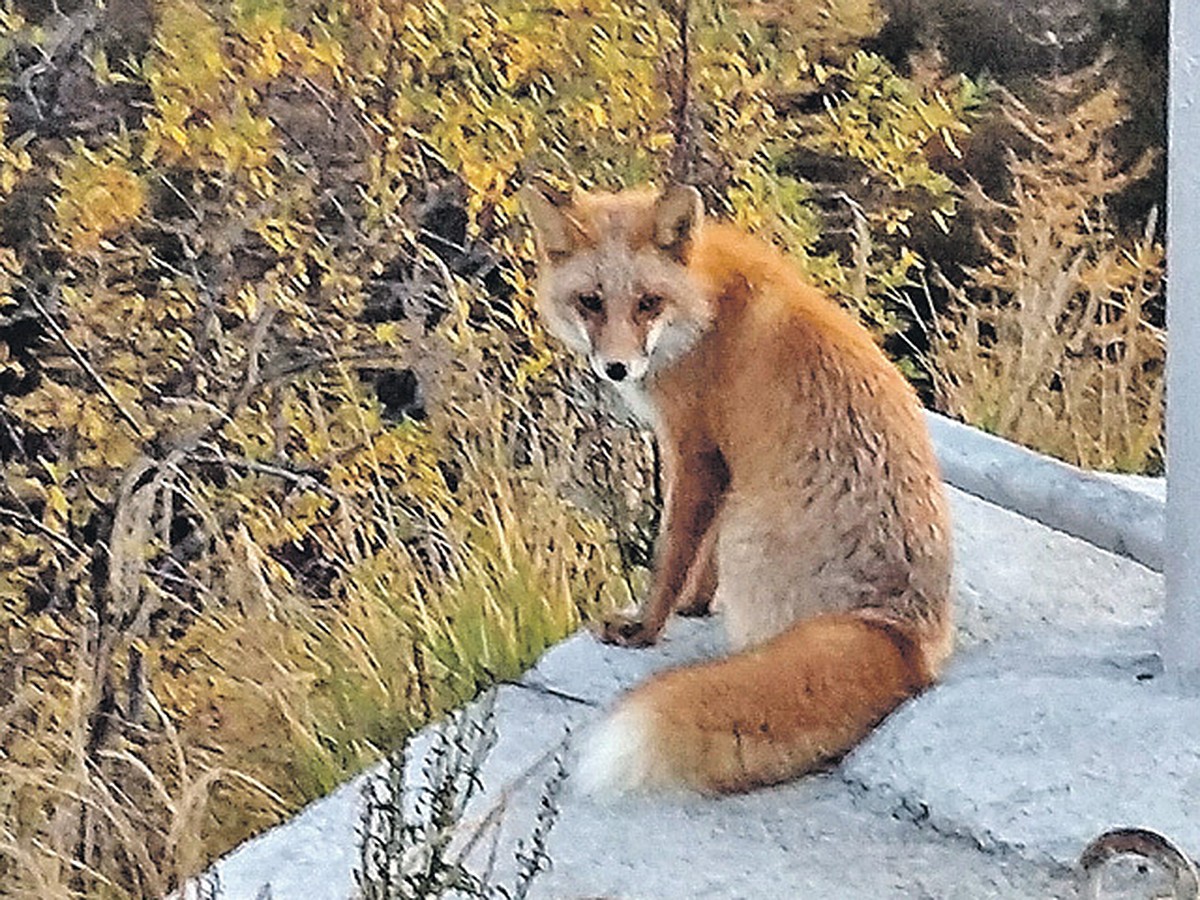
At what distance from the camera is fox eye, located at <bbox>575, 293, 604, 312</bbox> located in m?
1.55

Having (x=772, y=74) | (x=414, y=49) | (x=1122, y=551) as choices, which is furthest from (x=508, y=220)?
(x=1122, y=551)

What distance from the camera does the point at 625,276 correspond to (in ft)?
5.03

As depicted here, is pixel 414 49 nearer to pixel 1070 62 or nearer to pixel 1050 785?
pixel 1070 62

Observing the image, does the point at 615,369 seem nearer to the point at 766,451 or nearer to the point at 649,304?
the point at 649,304

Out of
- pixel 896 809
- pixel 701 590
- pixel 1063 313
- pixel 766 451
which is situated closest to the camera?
pixel 896 809

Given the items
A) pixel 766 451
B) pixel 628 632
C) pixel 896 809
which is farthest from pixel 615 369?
pixel 896 809

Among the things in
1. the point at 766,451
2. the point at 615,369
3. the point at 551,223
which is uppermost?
the point at 551,223

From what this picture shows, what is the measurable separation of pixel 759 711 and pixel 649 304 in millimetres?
383

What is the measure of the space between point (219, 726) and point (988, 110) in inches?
40.0

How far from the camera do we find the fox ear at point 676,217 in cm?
154

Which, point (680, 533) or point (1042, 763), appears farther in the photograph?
point (680, 533)

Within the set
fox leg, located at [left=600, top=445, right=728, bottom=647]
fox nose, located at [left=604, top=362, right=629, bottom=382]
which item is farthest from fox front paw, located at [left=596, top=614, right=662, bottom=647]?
fox nose, located at [left=604, top=362, right=629, bottom=382]

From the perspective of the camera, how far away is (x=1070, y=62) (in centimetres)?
179

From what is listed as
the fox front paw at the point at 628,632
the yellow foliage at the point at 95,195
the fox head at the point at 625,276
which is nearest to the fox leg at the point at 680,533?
the fox front paw at the point at 628,632
